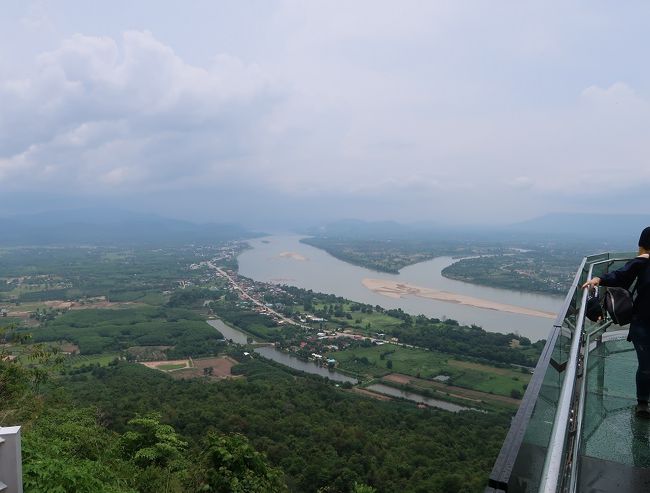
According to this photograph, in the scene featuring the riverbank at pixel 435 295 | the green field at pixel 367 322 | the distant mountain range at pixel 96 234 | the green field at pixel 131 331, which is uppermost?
the distant mountain range at pixel 96 234

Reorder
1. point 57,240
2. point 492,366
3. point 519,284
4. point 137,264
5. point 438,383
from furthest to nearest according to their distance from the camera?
point 57,240 → point 137,264 → point 519,284 → point 492,366 → point 438,383

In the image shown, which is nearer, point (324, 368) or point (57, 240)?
point (324, 368)

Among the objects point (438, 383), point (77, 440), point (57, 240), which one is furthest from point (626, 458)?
point (57, 240)

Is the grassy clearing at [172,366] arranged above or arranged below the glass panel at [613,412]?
below

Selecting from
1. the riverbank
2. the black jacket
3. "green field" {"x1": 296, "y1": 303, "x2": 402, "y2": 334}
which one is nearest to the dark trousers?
the black jacket

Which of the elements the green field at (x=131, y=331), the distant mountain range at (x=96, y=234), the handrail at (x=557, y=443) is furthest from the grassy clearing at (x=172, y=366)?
the distant mountain range at (x=96, y=234)

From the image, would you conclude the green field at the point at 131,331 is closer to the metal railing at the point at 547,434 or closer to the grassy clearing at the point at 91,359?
the grassy clearing at the point at 91,359

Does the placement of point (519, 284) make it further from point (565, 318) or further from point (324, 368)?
point (565, 318)
